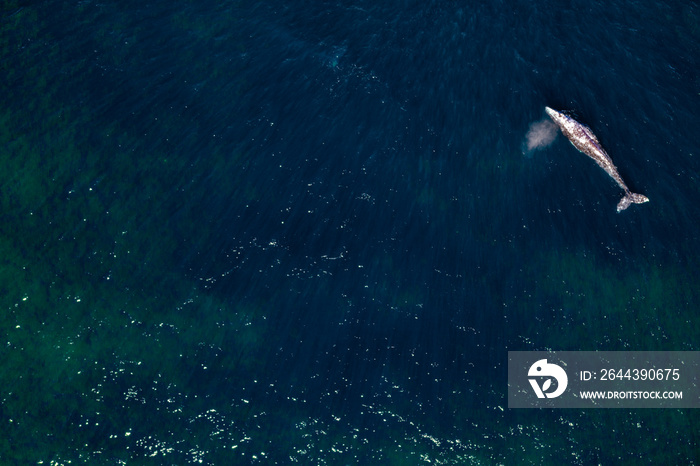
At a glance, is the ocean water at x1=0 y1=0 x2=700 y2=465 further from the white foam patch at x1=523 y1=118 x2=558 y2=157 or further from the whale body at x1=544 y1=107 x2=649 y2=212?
the whale body at x1=544 y1=107 x2=649 y2=212

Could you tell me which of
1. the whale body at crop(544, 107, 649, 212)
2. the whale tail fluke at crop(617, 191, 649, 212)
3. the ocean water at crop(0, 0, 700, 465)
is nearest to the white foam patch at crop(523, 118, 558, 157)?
the ocean water at crop(0, 0, 700, 465)

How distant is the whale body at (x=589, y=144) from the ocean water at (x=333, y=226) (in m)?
1.26

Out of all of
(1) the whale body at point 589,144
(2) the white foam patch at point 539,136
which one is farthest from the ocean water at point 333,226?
(1) the whale body at point 589,144

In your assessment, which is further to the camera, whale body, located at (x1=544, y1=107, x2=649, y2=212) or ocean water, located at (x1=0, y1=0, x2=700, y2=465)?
whale body, located at (x1=544, y1=107, x2=649, y2=212)

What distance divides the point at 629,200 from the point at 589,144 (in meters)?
7.75

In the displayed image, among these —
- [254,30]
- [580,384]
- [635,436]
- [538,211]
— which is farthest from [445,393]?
[254,30]

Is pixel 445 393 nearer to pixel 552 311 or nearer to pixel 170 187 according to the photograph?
pixel 552 311

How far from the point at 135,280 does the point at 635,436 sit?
49490mm

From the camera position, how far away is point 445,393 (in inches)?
2099

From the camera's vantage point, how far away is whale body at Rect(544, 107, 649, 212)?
209 ft

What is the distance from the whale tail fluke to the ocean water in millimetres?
1103

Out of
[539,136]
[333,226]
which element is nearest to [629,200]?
[539,136]

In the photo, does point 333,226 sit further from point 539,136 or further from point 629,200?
point 629,200

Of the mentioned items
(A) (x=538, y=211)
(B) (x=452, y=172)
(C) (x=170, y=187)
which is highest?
(C) (x=170, y=187)
